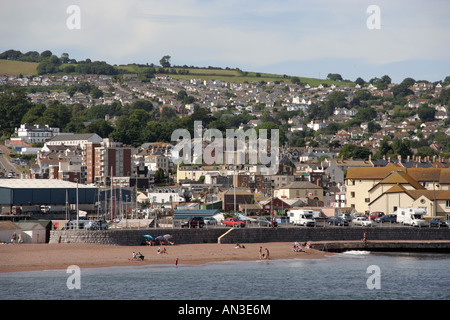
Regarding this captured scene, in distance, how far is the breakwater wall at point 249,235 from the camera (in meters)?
63.0

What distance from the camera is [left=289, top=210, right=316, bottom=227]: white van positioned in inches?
2746

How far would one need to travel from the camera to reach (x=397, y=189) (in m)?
82.6

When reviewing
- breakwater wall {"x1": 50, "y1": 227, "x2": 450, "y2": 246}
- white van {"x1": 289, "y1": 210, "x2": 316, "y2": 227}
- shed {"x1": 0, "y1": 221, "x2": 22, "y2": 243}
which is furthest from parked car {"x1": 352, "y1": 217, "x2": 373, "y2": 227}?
shed {"x1": 0, "y1": 221, "x2": 22, "y2": 243}

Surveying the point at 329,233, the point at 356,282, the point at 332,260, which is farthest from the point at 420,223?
the point at 356,282

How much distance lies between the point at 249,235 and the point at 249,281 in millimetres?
14319

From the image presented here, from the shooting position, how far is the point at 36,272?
5338cm

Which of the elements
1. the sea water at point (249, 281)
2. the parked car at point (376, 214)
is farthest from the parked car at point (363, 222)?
the sea water at point (249, 281)

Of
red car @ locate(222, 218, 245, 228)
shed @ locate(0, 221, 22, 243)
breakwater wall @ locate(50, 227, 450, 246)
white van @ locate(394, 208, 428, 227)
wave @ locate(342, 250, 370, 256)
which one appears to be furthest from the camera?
red car @ locate(222, 218, 245, 228)

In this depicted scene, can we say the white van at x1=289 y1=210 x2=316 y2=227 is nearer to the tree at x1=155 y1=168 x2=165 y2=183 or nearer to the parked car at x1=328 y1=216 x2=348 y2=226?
the parked car at x1=328 y1=216 x2=348 y2=226

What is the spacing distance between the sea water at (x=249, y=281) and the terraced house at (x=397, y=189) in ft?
68.4

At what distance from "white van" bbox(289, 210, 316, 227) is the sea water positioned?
32.2 feet

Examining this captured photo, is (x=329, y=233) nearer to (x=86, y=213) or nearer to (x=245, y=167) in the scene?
(x=86, y=213)
